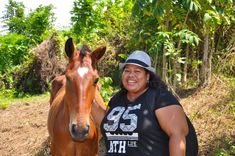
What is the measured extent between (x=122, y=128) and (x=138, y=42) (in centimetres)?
547

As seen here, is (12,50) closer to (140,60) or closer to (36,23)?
(36,23)

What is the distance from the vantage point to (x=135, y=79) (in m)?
3.41

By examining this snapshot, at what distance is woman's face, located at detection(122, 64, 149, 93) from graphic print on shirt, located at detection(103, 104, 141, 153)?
0.16 m

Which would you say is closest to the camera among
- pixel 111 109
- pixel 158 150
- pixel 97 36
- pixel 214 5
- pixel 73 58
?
pixel 158 150

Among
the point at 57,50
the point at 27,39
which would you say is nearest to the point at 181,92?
the point at 57,50

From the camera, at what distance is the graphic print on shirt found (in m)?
3.22

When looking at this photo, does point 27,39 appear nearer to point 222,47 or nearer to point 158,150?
point 222,47

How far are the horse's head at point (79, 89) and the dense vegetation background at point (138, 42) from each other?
128cm

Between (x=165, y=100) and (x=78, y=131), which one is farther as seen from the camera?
(x=78, y=131)

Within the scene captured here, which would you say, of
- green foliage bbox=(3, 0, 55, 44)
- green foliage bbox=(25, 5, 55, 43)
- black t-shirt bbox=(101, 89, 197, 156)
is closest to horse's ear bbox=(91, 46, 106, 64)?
black t-shirt bbox=(101, 89, 197, 156)

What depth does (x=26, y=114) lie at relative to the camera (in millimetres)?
10375

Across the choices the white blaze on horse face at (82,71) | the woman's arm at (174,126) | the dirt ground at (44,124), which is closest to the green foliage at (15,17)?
the dirt ground at (44,124)

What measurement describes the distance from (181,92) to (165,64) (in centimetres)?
71

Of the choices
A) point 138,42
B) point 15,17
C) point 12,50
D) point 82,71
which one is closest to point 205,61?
point 138,42
